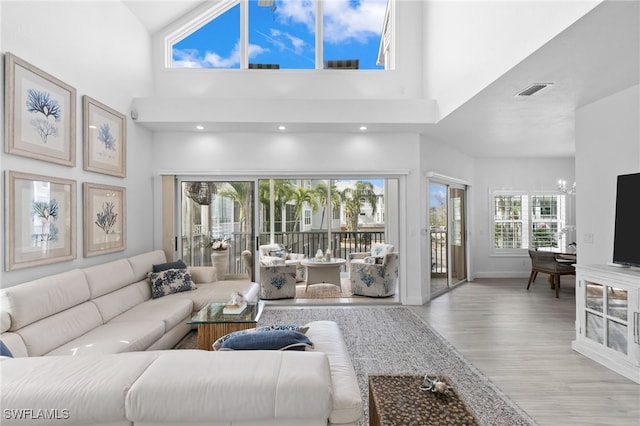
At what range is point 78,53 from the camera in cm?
354

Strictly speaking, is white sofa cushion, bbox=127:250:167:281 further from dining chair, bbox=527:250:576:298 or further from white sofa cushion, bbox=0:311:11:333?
dining chair, bbox=527:250:576:298

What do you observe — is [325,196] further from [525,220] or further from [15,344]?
[15,344]

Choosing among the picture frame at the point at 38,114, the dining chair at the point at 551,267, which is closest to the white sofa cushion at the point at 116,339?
the picture frame at the point at 38,114

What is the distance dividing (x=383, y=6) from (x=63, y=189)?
5.37 metres

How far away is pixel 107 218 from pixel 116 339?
188 cm

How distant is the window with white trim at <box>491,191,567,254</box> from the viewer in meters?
7.66

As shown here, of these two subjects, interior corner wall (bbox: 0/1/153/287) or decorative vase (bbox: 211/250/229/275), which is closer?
interior corner wall (bbox: 0/1/153/287)

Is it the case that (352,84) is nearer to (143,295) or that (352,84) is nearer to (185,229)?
(185,229)

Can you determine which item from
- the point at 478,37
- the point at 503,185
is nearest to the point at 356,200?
the point at 503,185

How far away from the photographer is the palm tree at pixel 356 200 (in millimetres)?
7359

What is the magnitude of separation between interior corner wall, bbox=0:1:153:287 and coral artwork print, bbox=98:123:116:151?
323 mm

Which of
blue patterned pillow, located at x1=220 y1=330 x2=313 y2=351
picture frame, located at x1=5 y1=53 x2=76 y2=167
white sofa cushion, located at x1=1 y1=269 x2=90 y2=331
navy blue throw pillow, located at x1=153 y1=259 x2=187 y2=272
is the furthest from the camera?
navy blue throw pillow, located at x1=153 y1=259 x2=187 y2=272

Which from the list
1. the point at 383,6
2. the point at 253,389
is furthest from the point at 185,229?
the point at 383,6

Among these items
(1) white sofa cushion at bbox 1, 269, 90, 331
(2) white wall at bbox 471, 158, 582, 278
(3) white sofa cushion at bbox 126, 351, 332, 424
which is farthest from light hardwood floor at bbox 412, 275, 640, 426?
(1) white sofa cushion at bbox 1, 269, 90, 331
